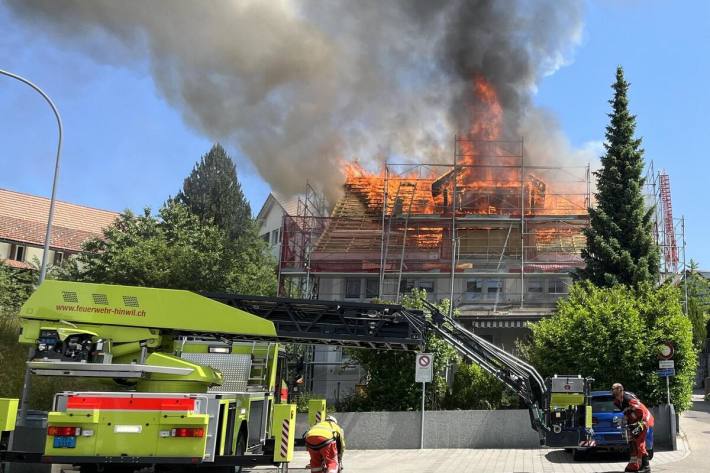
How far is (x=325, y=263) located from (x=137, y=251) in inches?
357

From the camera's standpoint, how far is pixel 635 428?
1149 centimetres

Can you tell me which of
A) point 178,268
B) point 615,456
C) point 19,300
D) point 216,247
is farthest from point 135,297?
point 19,300

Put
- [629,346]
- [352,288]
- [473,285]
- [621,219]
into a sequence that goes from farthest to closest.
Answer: [352,288]
[473,285]
[621,219]
[629,346]

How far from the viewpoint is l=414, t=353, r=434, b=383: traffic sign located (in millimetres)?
17953

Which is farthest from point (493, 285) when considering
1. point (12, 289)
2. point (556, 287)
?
point (12, 289)

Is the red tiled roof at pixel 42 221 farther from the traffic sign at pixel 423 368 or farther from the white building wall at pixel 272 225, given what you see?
the traffic sign at pixel 423 368

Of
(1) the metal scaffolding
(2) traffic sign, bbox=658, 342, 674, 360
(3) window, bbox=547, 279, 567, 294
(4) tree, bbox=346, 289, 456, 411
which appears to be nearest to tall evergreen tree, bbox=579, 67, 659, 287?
(1) the metal scaffolding

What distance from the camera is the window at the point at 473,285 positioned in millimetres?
34969

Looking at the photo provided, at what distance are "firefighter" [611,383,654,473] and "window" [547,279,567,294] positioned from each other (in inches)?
921

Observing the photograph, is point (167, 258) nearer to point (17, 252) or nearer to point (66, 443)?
point (66, 443)

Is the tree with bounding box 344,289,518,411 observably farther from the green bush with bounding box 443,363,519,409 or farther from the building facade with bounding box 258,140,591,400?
the building facade with bounding box 258,140,591,400

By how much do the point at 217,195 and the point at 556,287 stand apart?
32289 millimetres

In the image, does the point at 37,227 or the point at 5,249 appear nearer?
the point at 5,249

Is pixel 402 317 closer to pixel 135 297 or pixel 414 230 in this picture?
pixel 135 297
